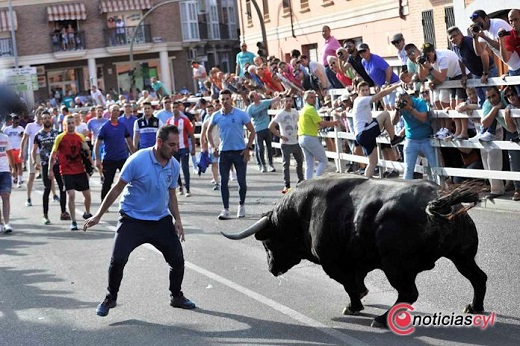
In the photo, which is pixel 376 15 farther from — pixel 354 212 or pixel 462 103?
pixel 354 212

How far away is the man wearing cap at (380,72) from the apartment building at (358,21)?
3.37ft

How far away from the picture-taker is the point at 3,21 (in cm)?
6000

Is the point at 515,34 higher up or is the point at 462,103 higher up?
the point at 515,34

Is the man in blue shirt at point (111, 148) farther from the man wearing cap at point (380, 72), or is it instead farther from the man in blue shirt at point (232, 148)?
the man wearing cap at point (380, 72)

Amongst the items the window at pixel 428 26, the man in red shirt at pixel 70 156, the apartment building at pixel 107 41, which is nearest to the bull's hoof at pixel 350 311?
the man in red shirt at pixel 70 156

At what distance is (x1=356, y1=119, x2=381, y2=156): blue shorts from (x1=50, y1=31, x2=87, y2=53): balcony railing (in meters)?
48.4

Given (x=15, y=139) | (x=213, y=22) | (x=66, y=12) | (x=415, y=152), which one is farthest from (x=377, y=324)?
(x=213, y=22)

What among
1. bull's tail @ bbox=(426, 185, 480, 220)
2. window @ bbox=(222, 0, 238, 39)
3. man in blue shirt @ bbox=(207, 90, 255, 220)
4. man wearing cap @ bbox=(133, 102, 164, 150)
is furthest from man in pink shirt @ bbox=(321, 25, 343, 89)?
window @ bbox=(222, 0, 238, 39)

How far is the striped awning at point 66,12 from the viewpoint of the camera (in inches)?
2408

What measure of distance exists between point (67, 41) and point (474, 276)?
185 ft

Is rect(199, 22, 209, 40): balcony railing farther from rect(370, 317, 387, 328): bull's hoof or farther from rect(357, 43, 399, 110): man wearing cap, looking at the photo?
rect(370, 317, 387, 328): bull's hoof

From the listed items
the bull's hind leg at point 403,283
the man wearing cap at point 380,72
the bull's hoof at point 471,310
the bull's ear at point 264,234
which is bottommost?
the bull's hoof at point 471,310

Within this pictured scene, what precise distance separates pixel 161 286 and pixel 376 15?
21092 mm

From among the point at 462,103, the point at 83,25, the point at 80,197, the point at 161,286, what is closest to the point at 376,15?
the point at 80,197
